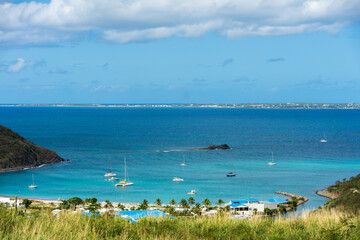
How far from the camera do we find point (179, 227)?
9.51 metres

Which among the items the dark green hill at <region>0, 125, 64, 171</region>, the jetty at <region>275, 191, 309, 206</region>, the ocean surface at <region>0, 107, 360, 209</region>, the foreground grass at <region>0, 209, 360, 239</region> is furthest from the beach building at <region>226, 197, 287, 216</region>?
the dark green hill at <region>0, 125, 64, 171</region>

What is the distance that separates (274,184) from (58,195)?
902 inches

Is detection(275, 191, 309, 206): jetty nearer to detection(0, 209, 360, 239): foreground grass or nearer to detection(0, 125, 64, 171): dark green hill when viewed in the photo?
detection(0, 209, 360, 239): foreground grass

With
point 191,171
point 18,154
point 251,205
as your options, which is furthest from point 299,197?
point 18,154

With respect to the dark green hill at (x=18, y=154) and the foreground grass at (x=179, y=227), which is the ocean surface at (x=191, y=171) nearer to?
the dark green hill at (x=18, y=154)

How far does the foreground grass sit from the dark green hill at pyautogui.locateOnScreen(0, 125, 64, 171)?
2119 inches

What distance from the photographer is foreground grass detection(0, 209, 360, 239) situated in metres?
8.41

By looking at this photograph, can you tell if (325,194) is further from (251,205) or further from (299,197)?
(251,205)

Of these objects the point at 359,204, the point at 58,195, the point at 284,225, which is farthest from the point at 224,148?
the point at 284,225

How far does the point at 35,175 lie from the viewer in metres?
55.0

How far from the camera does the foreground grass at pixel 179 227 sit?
8.41 m

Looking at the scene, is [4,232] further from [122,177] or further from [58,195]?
[122,177]

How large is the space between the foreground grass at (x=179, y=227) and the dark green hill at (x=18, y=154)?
5382 cm

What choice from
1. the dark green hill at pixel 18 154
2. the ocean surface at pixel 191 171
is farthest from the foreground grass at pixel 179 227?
the dark green hill at pixel 18 154
